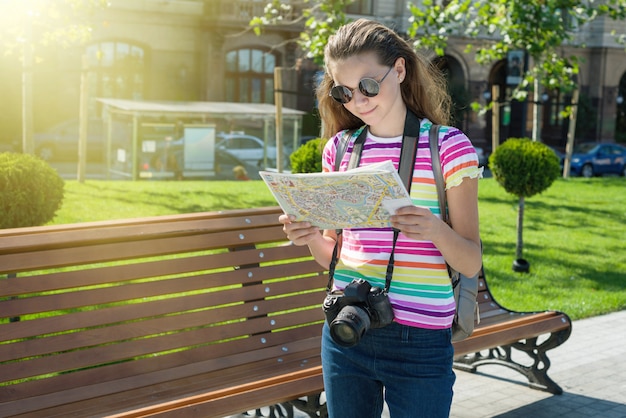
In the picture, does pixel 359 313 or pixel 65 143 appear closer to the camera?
pixel 359 313

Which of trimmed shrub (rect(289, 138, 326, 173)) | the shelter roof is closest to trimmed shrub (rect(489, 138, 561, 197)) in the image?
trimmed shrub (rect(289, 138, 326, 173))

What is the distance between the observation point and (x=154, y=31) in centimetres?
3491

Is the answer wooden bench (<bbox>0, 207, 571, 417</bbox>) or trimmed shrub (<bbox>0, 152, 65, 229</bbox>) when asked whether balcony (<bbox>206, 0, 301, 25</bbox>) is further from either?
wooden bench (<bbox>0, 207, 571, 417</bbox>)

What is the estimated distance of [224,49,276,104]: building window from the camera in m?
36.6

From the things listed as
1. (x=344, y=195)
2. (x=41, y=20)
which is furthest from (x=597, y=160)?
(x=344, y=195)

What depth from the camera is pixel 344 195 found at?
8.48ft

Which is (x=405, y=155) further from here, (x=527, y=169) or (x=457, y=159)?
(x=527, y=169)

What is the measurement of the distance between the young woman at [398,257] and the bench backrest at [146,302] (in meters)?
1.51

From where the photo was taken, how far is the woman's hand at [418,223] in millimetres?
2500

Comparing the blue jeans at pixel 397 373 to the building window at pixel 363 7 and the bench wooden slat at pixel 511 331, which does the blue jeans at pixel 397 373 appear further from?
the building window at pixel 363 7

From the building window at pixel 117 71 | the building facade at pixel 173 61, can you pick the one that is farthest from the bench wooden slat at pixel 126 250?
the building window at pixel 117 71

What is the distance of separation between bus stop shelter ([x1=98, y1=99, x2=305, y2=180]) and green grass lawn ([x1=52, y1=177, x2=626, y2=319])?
566 cm

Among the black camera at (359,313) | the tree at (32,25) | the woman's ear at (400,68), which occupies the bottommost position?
the black camera at (359,313)

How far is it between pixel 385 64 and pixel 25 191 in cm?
518
